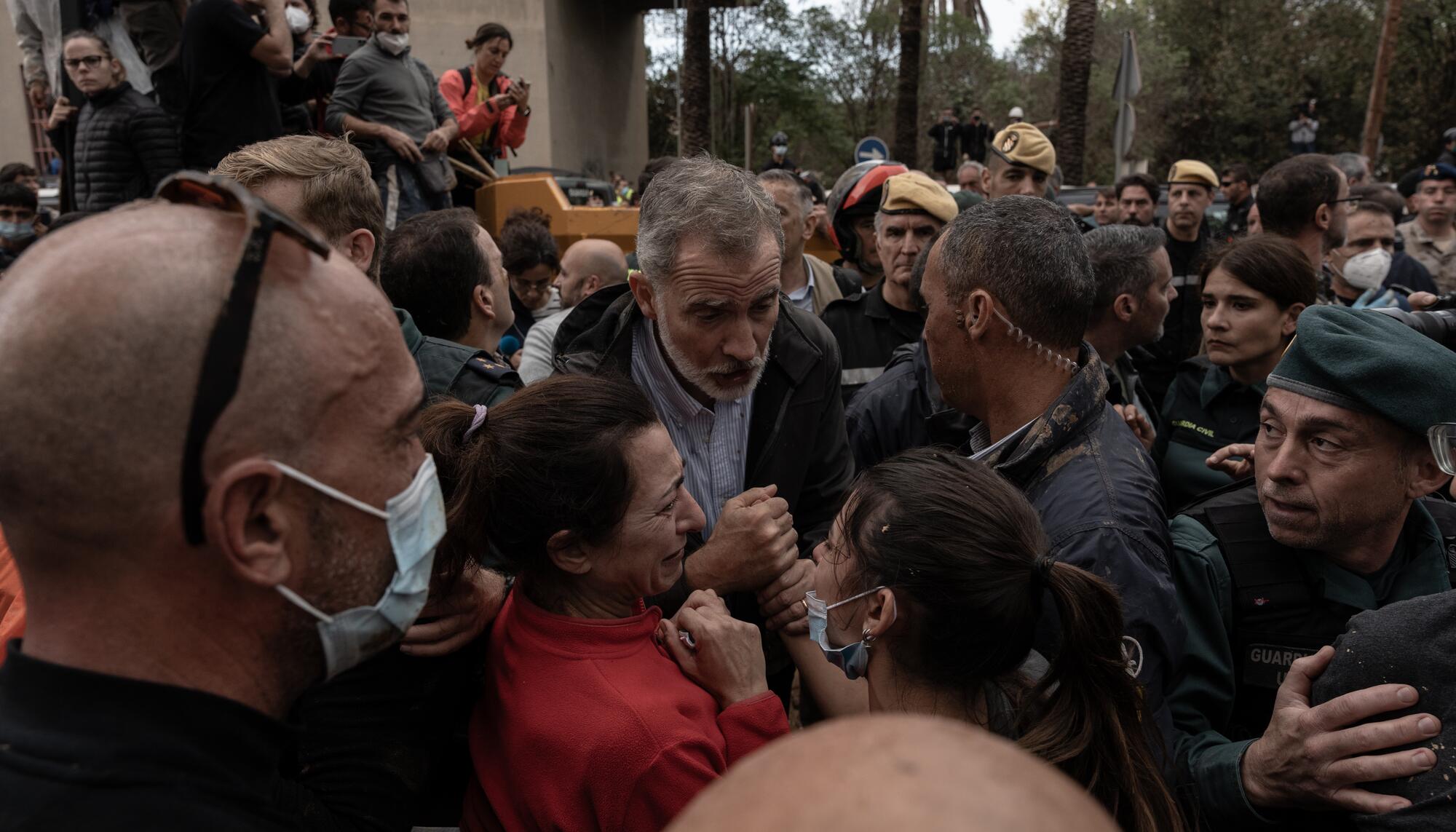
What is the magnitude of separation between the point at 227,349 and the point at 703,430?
1948 mm

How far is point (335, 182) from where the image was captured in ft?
9.48

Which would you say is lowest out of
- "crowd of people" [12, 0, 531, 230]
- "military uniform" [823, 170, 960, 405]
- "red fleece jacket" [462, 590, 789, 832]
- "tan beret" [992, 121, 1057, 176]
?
"red fleece jacket" [462, 590, 789, 832]

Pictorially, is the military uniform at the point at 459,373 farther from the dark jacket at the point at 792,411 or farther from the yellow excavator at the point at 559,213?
the yellow excavator at the point at 559,213

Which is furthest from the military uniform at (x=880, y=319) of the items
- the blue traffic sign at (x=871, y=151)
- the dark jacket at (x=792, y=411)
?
the blue traffic sign at (x=871, y=151)

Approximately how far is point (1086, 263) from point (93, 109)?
5.08 metres

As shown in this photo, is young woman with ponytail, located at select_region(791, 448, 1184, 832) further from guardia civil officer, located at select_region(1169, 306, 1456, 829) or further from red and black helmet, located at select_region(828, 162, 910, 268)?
red and black helmet, located at select_region(828, 162, 910, 268)

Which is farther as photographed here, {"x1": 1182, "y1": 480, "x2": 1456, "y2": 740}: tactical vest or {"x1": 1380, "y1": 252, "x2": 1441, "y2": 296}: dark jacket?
{"x1": 1380, "y1": 252, "x2": 1441, "y2": 296}: dark jacket

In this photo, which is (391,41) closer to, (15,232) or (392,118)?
(392,118)

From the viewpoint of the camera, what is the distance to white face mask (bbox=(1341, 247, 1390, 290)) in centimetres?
559

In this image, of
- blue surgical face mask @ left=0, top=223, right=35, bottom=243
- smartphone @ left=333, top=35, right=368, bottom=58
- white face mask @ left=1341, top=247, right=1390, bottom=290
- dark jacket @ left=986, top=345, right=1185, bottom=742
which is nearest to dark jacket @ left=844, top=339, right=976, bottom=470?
dark jacket @ left=986, top=345, right=1185, bottom=742

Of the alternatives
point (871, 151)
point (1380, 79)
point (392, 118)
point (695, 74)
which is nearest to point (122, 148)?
point (392, 118)

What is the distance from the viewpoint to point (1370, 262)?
18.5 feet

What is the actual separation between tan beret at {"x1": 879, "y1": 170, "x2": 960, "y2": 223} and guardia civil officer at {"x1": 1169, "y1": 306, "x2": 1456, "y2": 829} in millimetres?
2681

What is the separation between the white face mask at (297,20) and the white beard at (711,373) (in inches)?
221
